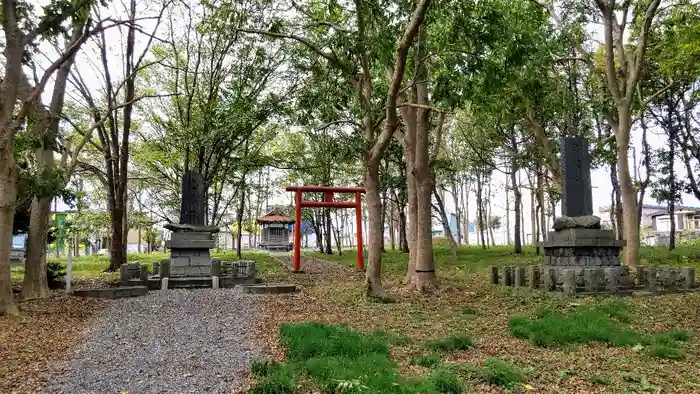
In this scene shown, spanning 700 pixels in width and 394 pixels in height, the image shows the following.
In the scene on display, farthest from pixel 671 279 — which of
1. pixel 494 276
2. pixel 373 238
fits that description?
pixel 373 238

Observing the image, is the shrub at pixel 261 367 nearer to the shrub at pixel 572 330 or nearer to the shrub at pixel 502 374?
the shrub at pixel 502 374

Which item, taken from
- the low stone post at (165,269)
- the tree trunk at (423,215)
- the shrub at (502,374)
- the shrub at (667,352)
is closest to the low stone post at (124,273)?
the low stone post at (165,269)

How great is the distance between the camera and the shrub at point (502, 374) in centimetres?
502

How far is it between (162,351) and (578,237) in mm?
9715

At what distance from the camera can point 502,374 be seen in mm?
5105

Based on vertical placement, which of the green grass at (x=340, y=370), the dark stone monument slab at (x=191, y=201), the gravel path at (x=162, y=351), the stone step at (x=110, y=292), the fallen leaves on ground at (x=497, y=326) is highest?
the dark stone monument slab at (x=191, y=201)

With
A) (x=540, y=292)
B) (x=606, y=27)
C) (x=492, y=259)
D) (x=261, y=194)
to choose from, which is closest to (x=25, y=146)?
(x=540, y=292)

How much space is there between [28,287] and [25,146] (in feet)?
10.8

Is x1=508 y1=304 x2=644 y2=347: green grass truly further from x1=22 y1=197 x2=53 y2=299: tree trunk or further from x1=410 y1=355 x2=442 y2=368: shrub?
x1=22 y1=197 x2=53 y2=299: tree trunk

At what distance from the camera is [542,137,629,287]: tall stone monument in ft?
37.7

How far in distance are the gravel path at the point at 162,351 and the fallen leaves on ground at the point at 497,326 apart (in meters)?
0.58

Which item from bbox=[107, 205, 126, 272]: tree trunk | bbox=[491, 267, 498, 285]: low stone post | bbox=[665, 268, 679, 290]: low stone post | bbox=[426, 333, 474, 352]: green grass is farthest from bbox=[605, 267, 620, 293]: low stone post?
bbox=[107, 205, 126, 272]: tree trunk

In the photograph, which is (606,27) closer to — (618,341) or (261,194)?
(618,341)

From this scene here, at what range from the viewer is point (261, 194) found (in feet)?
122
